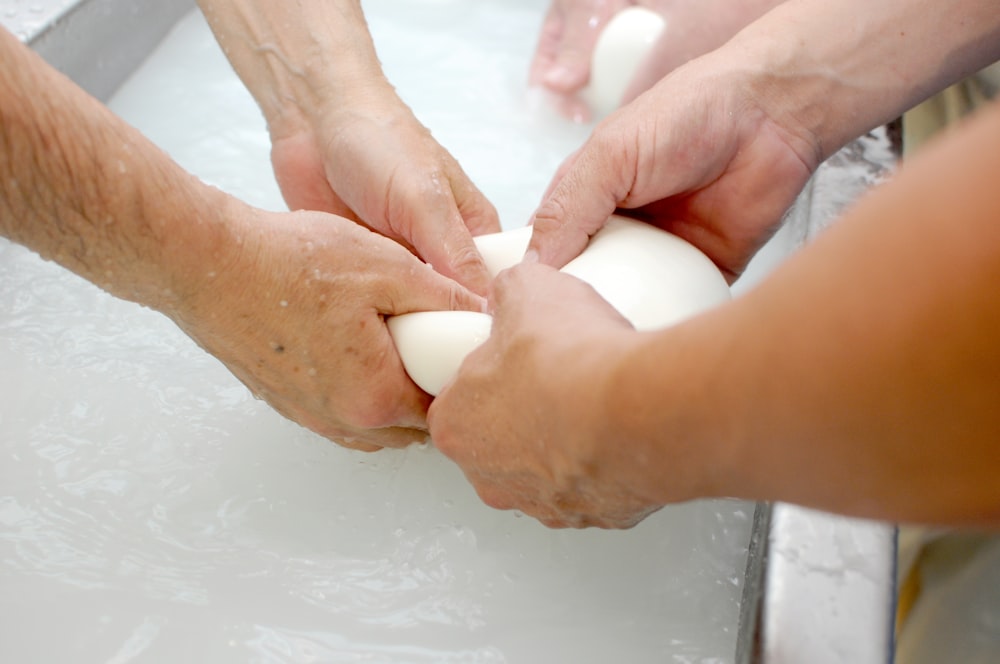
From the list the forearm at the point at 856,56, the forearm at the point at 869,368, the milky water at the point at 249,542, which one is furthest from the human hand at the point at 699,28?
the forearm at the point at 869,368

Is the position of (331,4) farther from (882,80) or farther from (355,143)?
(882,80)

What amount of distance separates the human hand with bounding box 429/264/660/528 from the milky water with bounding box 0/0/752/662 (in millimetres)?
143

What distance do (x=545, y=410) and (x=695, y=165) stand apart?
1.75ft

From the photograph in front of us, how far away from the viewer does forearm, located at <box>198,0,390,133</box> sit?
Answer: 139 cm

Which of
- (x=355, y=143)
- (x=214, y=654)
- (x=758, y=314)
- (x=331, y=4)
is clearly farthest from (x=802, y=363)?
(x=331, y=4)

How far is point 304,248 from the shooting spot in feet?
3.35

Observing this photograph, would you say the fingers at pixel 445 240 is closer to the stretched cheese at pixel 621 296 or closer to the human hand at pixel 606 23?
the stretched cheese at pixel 621 296

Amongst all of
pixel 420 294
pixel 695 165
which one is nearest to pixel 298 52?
pixel 420 294

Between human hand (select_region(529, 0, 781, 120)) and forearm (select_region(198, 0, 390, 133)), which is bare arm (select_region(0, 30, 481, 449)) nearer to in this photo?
forearm (select_region(198, 0, 390, 133))

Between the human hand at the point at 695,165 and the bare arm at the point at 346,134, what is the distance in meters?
0.15

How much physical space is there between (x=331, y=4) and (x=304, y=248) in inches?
24.5

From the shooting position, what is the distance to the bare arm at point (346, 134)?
122 cm

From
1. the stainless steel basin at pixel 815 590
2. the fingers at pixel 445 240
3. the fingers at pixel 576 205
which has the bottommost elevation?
the stainless steel basin at pixel 815 590

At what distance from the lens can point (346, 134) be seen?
1.31 meters
